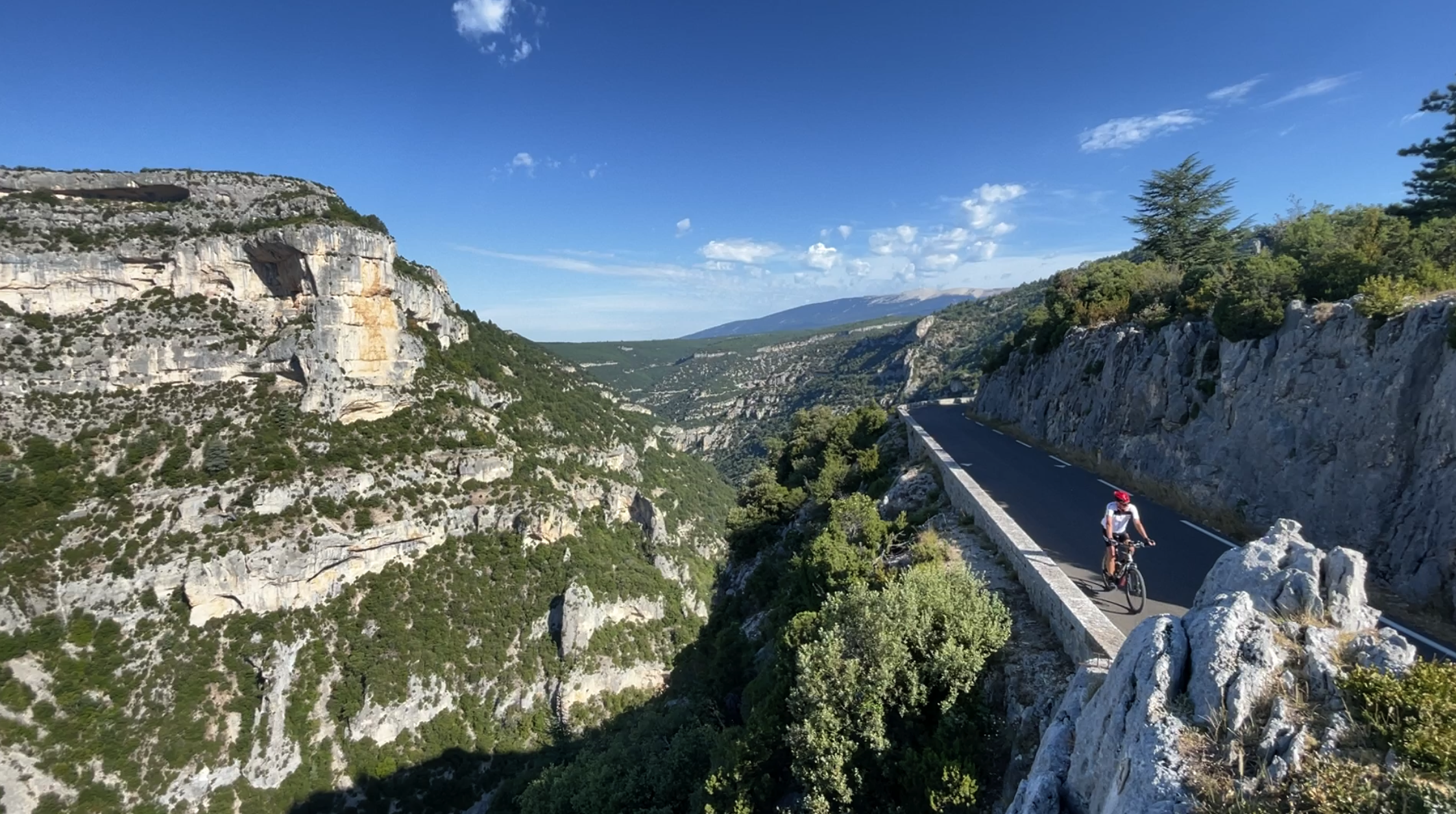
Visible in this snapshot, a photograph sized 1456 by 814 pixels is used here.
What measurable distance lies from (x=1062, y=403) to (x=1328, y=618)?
60.0ft

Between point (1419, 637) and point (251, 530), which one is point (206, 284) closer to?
point (251, 530)

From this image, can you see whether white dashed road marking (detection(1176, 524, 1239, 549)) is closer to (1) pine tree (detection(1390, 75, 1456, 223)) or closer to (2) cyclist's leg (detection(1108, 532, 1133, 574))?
(2) cyclist's leg (detection(1108, 532, 1133, 574))

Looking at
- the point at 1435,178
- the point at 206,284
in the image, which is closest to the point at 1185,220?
the point at 1435,178

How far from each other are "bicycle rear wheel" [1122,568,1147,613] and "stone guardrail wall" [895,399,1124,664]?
59 centimetres

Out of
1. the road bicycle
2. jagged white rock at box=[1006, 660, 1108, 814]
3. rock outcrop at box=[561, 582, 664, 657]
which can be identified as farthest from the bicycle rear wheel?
rock outcrop at box=[561, 582, 664, 657]

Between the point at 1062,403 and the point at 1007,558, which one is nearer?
the point at 1007,558

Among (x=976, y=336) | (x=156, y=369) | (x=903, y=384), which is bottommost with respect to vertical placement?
(x=903, y=384)

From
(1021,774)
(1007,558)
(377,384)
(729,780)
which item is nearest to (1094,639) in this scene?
(1021,774)

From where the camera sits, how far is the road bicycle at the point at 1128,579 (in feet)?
26.2

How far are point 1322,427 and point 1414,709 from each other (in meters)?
9.30

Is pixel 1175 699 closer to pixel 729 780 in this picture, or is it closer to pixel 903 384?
pixel 729 780

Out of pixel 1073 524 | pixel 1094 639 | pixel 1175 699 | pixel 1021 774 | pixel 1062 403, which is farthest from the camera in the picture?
pixel 1062 403

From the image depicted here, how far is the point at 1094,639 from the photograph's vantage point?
265 inches

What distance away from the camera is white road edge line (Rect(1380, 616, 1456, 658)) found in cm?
649
